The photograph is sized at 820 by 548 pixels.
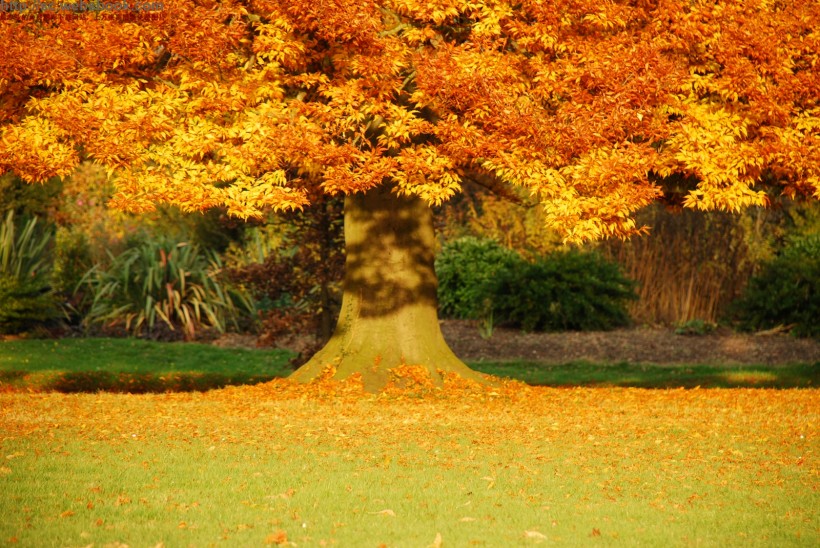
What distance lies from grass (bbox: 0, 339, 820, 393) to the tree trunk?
2.73 meters

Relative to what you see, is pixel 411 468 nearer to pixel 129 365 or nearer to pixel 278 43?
pixel 278 43

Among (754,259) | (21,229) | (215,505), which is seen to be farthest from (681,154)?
(21,229)

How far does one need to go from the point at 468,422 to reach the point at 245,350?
888cm

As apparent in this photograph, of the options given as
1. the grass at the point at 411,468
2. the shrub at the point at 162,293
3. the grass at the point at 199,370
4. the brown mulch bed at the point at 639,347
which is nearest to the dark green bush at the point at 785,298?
the brown mulch bed at the point at 639,347

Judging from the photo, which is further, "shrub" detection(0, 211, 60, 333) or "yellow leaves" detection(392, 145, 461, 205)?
"shrub" detection(0, 211, 60, 333)

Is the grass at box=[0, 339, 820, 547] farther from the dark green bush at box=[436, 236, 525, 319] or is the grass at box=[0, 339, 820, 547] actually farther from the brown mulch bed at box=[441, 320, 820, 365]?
the dark green bush at box=[436, 236, 525, 319]

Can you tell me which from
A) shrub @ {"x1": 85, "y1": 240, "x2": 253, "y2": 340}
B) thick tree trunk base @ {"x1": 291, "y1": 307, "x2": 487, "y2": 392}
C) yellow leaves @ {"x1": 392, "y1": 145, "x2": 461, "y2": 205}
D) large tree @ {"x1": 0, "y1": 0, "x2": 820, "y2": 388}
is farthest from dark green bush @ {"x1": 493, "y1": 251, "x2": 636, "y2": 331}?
yellow leaves @ {"x1": 392, "y1": 145, "x2": 461, "y2": 205}

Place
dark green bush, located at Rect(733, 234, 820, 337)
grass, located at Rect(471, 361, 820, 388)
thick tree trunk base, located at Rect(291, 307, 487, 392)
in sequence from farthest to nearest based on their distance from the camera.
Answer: dark green bush, located at Rect(733, 234, 820, 337) < grass, located at Rect(471, 361, 820, 388) < thick tree trunk base, located at Rect(291, 307, 487, 392)

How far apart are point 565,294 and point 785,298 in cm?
359

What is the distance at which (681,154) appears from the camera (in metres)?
9.98

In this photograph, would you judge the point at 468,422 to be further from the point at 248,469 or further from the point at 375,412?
the point at 248,469

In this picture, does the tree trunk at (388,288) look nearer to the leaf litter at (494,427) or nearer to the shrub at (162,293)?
the leaf litter at (494,427)

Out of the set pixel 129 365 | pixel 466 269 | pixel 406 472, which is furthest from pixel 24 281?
pixel 406 472

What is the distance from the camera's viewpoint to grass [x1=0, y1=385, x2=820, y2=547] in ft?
19.4
